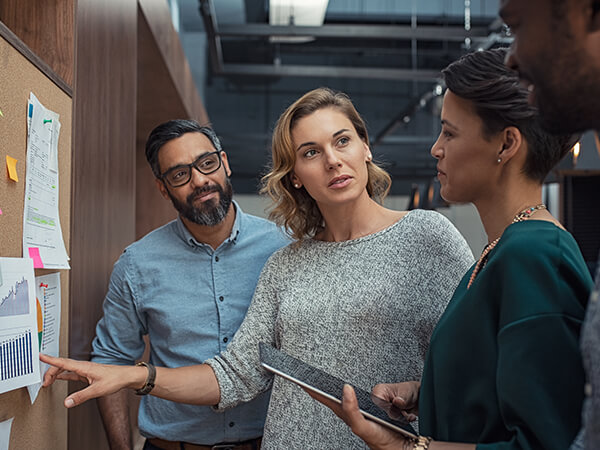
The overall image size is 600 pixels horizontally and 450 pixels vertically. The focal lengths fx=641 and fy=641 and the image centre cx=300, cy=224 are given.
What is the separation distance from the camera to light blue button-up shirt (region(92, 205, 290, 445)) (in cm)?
207

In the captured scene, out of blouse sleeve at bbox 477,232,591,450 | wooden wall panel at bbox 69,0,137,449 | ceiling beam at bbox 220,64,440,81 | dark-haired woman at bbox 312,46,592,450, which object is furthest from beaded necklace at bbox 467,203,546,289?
ceiling beam at bbox 220,64,440,81

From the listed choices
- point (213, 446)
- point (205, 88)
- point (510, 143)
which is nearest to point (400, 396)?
point (510, 143)

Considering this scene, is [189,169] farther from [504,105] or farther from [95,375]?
[504,105]

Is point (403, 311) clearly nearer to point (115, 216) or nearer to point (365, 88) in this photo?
point (115, 216)

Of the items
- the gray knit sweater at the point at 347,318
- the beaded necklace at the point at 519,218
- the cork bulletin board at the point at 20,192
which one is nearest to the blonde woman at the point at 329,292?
the gray knit sweater at the point at 347,318

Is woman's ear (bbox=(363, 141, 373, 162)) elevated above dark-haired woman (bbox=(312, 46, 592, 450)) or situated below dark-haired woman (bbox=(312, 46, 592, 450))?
above

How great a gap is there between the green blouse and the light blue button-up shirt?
1.11 metres

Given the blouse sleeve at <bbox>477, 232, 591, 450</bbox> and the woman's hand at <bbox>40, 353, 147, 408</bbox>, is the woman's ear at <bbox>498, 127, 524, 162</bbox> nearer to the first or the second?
the blouse sleeve at <bbox>477, 232, 591, 450</bbox>

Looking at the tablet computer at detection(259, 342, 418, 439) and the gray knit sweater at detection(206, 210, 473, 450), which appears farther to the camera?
the gray knit sweater at detection(206, 210, 473, 450)

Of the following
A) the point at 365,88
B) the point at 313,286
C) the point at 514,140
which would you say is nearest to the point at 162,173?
the point at 313,286

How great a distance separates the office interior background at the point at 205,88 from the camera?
76.5 inches

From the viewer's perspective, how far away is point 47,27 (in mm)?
1868

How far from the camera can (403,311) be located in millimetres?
1675

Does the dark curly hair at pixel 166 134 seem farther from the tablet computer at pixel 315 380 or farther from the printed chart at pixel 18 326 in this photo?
the tablet computer at pixel 315 380
